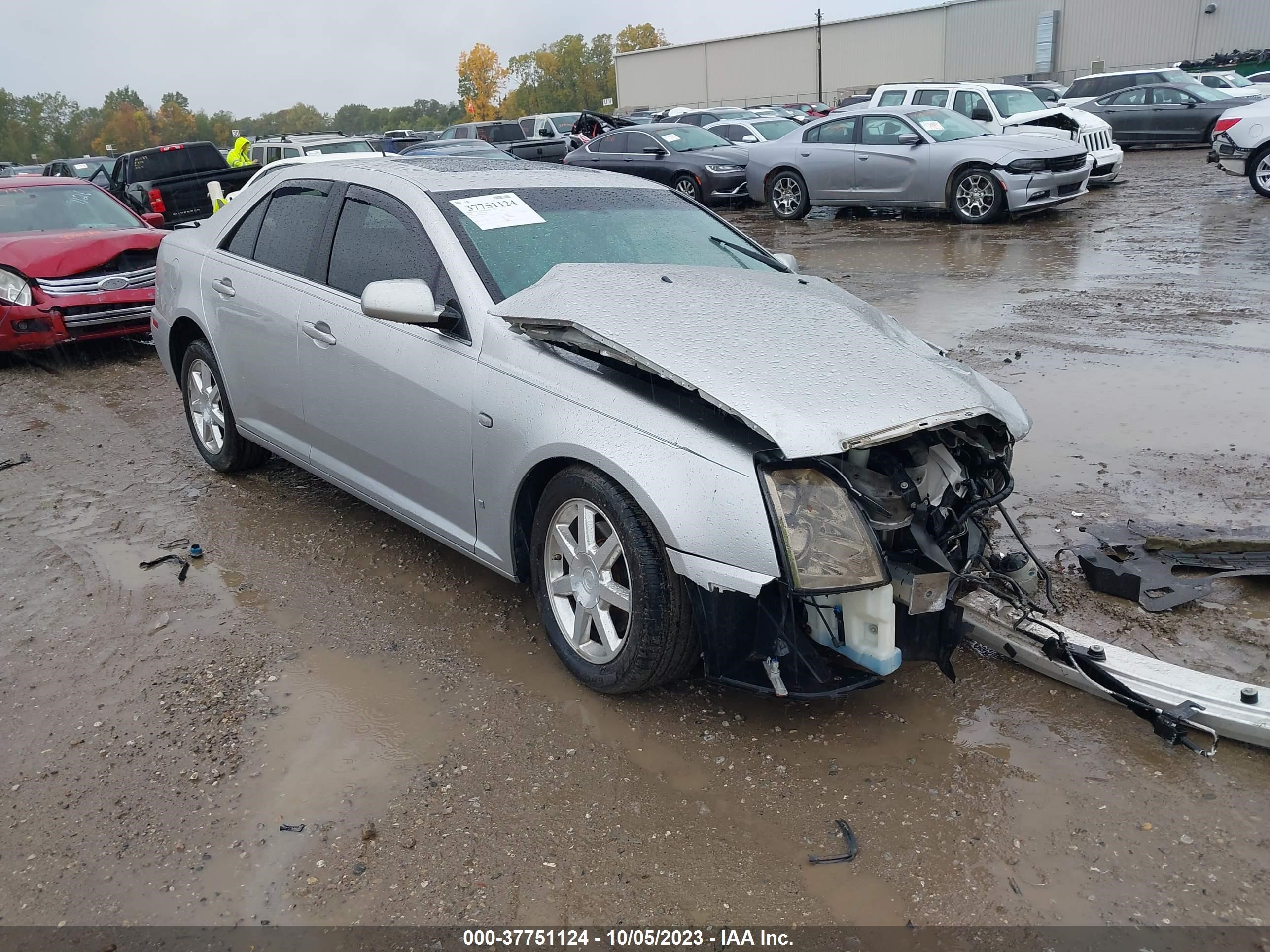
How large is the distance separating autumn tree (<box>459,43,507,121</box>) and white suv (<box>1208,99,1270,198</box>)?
280ft

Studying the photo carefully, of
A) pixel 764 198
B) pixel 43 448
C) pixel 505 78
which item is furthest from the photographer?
pixel 505 78

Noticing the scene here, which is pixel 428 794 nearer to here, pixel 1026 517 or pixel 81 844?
pixel 81 844

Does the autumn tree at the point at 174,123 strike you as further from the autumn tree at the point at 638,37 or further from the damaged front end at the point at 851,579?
the damaged front end at the point at 851,579

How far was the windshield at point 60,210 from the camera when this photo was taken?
367 inches

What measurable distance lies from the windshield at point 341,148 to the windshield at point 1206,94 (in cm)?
1741

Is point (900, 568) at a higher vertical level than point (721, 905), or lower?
higher

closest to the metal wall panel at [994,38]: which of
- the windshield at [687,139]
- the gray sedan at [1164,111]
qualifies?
the gray sedan at [1164,111]

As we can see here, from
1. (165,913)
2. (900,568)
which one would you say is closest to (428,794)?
(165,913)

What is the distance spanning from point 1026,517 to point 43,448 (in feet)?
19.2

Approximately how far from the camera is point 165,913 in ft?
8.30

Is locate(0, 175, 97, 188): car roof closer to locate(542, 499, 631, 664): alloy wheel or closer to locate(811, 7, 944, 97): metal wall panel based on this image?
locate(542, 499, 631, 664): alloy wheel

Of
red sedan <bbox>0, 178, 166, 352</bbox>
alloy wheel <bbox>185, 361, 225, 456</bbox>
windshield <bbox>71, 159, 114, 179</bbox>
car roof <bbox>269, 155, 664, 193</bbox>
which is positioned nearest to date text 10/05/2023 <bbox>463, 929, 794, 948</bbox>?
A: car roof <bbox>269, 155, 664, 193</bbox>

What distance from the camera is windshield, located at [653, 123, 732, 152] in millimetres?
17281

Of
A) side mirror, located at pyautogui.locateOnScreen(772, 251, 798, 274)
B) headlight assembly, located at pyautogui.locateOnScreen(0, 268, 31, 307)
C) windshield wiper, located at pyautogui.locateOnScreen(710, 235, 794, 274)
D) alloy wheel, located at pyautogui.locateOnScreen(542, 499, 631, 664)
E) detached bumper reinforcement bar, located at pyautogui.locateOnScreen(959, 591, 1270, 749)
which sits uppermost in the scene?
windshield wiper, located at pyautogui.locateOnScreen(710, 235, 794, 274)
